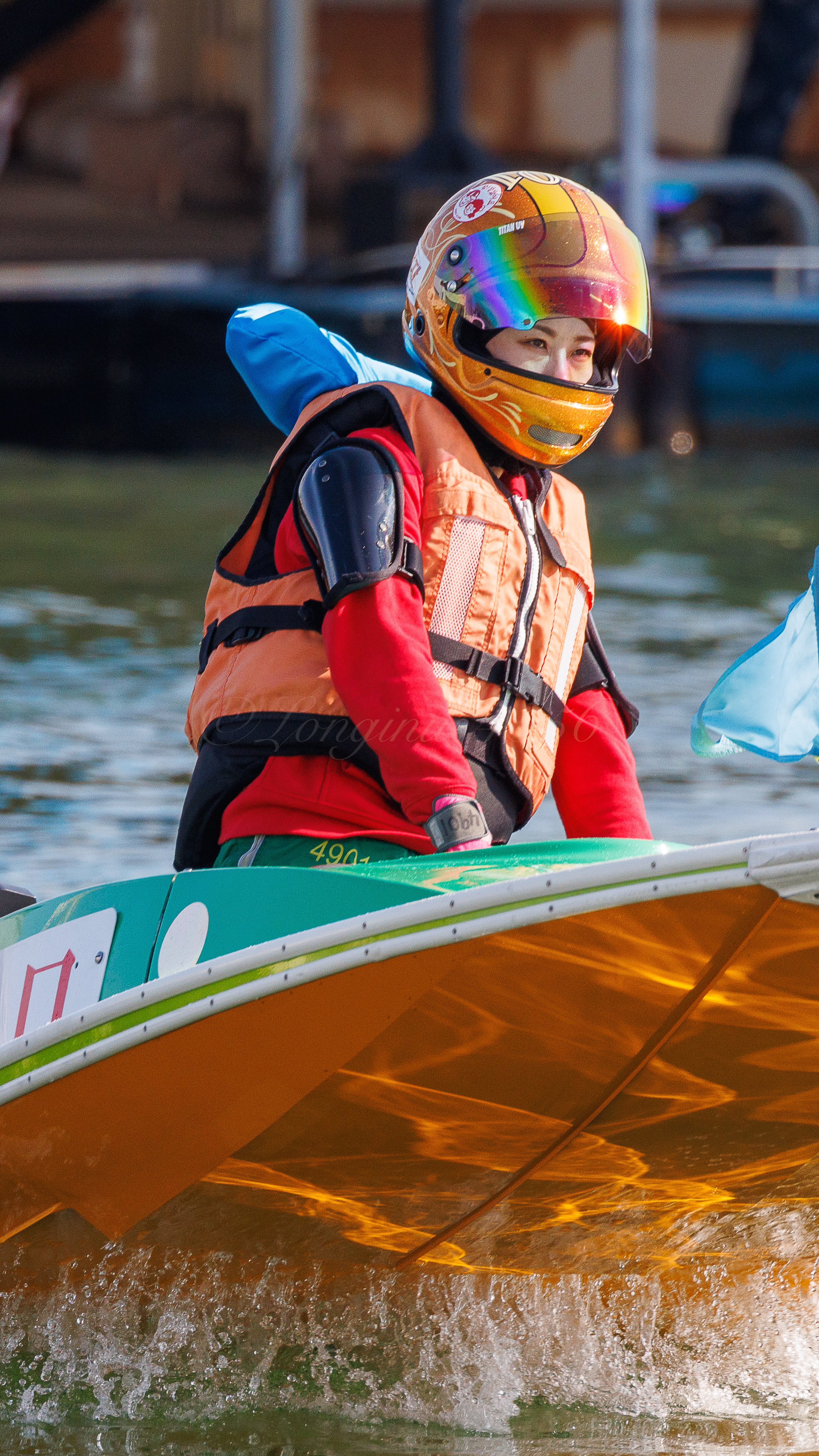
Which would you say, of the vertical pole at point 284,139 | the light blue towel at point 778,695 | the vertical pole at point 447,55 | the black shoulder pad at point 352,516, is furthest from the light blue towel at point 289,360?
the vertical pole at point 447,55

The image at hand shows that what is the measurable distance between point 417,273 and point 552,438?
1.04ft

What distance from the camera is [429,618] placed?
2.72 metres

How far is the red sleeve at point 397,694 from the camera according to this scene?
8.30ft

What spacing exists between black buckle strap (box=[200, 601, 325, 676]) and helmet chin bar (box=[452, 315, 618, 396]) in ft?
1.34

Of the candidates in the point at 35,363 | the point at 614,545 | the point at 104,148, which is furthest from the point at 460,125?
the point at 104,148

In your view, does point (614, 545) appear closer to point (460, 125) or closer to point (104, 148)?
point (460, 125)

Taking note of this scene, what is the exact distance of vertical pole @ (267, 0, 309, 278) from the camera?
599 inches

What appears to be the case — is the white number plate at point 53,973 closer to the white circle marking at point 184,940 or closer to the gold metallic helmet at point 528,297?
the white circle marking at point 184,940

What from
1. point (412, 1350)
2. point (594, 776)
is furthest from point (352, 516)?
point (412, 1350)

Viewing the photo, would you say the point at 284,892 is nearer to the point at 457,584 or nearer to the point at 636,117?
the point at 457,584

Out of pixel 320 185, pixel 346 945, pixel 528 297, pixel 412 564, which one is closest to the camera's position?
pixel 346 945

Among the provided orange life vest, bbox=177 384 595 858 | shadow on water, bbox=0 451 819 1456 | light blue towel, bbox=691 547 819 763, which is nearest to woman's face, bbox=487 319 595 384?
orange life vest, bbox=177 384 595 858

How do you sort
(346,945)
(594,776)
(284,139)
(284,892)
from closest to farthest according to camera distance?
1. (346,945)
2. (284,892)
3. (594,776)
4. (284,139)

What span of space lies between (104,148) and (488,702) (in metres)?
21.3
